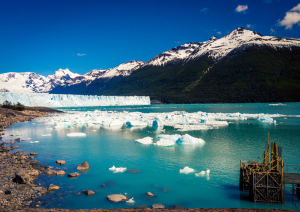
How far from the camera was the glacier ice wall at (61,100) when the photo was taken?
192 feet

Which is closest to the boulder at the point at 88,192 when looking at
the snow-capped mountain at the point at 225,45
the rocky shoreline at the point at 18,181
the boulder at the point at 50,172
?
the rocky shoreline at the point at 18,181

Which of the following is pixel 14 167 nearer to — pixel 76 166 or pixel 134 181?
pixel 76 166

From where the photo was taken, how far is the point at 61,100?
228ft

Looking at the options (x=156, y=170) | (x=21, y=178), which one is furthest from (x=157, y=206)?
(x=21, y=178)

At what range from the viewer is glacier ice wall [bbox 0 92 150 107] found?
58438 mm

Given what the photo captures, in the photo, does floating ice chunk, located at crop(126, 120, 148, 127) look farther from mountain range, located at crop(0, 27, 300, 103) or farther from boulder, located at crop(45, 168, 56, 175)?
mountain range, located at crop(0, 27, 300, 103)

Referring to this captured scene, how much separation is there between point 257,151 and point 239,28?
183 metres

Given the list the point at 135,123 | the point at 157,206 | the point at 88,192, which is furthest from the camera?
the point at 135,123

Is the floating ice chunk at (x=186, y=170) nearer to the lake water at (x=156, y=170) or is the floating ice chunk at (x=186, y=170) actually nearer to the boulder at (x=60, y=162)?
the lake water at (x=156, y=170)

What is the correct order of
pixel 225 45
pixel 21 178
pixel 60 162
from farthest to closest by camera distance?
pixel 225 45 → pixel 60 162 → pixel 21 178

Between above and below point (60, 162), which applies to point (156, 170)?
below

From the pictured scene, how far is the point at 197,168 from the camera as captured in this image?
10430 mm

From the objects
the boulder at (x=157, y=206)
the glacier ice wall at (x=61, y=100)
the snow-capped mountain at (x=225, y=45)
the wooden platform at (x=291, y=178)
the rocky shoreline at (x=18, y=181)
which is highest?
the snow-capped mountain at (x=225, y=45)

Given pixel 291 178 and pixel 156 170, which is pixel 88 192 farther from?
pixel 291 178
